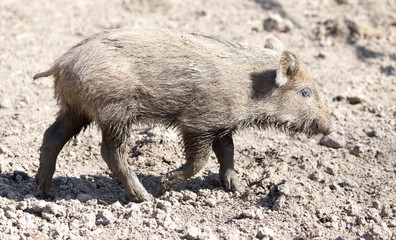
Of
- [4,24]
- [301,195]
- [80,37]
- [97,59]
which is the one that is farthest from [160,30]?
[4,24]

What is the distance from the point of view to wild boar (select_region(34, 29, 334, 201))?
5699 mm

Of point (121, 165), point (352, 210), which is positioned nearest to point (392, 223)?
point (352, 210)

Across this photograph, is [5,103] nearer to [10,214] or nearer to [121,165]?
[121,165]

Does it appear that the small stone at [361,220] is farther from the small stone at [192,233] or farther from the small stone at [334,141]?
the small stone at [334,141]

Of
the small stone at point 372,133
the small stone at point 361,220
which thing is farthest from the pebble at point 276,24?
the small stone at point 361,220

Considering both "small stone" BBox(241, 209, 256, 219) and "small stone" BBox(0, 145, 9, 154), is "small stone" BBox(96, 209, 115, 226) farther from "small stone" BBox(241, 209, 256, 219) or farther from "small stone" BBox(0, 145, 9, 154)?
"small stone" BBox(0, 145, 9, 154)

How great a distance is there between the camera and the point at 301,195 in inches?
228

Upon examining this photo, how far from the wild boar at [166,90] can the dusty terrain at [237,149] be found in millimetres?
389

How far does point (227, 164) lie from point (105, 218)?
1.49m

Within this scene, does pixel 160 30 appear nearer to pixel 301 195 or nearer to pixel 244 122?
pixel 244 122

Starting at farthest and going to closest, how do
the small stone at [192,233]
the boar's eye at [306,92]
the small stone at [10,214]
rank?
1. the boar's eye at [306,92]
2. the small stone at [10,214]
3. the small stone at [192,233]

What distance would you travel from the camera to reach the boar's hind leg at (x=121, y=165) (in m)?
5.99

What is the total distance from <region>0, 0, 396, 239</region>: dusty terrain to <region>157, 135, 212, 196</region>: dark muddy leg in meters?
0.14

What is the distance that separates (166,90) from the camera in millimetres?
5820
